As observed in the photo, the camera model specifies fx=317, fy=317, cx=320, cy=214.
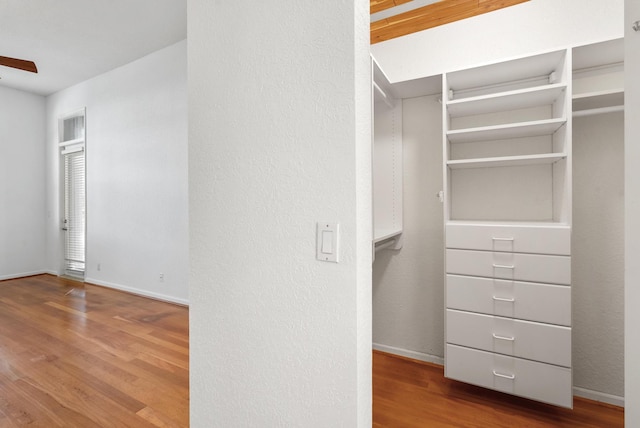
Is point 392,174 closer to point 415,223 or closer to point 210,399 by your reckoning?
point 415,223

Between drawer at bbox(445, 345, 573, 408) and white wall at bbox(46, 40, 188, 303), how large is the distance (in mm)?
3077

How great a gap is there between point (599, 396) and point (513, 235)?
121 cm

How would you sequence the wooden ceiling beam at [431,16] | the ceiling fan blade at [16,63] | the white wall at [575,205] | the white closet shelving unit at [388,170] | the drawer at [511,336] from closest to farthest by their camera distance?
1. the drawer at [511,336]
2. the white wall at [575,205]
3. the wooden ceiling beam at [431,16]
4. the white closet shelving unit at [388,170]
5. the ceiling fan blade at [16,63]

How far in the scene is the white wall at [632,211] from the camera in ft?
3.19

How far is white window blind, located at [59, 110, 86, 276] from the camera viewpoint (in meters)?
5.15

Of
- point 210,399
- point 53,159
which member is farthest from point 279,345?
point 53,159

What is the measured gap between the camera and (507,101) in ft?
6.75

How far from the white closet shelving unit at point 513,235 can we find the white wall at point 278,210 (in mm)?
1262

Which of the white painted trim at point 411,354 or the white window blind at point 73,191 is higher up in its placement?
the white window blind at point 73,191

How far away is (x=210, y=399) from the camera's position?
4.05 feet

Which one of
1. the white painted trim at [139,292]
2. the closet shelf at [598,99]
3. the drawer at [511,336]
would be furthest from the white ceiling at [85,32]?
the drawer at [511,336]

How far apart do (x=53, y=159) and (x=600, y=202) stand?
7.34 metres

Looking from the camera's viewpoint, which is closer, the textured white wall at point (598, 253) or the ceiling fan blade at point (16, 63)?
the textured white wall at point (598, 253)

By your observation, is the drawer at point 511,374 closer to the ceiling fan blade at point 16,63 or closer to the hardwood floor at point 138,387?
Answer: the hardwood floor at point 138,387
